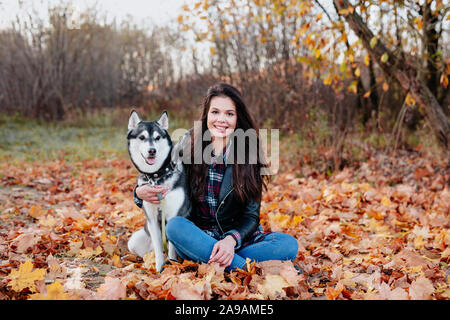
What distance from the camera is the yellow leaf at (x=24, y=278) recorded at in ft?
6.79

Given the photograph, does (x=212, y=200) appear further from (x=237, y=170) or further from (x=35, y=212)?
(x=35, y=212)

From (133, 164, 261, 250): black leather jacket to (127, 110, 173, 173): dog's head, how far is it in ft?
1.00

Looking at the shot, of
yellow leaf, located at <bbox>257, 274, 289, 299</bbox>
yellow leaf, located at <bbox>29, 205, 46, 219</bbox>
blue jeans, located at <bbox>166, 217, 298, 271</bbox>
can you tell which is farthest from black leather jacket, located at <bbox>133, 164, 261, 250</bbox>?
yellow leaf, located at <bbox>29, 205, 46, 219</bbox>

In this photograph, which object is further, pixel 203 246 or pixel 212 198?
pixel 212 198

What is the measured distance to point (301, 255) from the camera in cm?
290

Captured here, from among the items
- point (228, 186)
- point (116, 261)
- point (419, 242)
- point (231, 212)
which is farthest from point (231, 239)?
point (419, 242)

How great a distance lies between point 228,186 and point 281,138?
6.09m

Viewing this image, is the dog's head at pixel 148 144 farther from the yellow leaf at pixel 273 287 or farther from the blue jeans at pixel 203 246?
the yellow leaf at pixel 273 287

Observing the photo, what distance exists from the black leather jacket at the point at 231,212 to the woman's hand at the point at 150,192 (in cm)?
14

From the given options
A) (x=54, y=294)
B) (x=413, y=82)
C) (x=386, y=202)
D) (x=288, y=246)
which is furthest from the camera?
(x=413, y=82)

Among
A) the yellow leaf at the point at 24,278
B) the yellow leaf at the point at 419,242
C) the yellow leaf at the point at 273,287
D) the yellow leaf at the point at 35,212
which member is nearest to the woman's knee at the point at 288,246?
the yellow leaf at the point at 273,287

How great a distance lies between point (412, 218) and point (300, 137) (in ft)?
11.5

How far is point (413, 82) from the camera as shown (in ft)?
17.0
